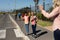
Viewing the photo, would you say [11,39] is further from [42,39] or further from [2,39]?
[42,39]

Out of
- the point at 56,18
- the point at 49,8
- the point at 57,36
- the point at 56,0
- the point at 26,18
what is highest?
the point at 56,0

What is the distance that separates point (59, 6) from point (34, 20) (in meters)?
10.3

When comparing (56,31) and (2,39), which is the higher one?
(56,31)

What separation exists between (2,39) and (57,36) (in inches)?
451

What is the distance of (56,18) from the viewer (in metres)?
5.12

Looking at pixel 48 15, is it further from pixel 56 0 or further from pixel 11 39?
pixel 11 39

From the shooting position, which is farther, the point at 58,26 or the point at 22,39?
the point at 22,39

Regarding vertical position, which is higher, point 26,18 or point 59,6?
point 59,6

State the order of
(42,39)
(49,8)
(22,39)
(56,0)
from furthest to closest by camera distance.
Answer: (49,8)
(22,39)
(42,39)
(56,0)

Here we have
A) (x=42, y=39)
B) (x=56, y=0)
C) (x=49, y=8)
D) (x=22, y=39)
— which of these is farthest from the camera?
(x=49, y=8)

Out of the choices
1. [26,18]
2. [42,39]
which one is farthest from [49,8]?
[42,39]

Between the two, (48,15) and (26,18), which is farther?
(26,18)

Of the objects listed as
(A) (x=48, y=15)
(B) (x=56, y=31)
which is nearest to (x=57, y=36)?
(B) (x=56, y=31)

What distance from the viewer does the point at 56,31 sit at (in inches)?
198
